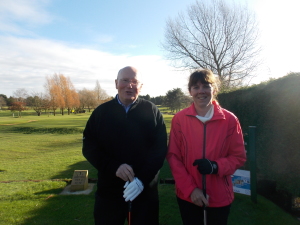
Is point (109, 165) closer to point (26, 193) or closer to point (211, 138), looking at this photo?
point (211, 138)

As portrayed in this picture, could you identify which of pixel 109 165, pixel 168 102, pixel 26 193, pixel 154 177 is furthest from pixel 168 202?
pixel 168 102

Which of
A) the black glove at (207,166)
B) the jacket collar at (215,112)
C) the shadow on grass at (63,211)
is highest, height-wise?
the jacket collar at (215,112)

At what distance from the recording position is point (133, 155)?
219cm

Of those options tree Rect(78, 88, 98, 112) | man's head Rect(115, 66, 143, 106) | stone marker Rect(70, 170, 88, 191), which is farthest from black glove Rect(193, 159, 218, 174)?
tree Rect(78, 88, 98, 112)

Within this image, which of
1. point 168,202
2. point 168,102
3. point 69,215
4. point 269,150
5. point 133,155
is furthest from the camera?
point 168,102

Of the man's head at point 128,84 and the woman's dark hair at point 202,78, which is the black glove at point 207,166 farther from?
the man's head at point 128,84

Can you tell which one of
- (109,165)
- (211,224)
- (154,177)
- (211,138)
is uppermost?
(211,138)

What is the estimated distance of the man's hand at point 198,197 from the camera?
1.97 meters

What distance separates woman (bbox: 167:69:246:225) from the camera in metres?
2.01

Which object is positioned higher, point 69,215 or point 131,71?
point 131,71

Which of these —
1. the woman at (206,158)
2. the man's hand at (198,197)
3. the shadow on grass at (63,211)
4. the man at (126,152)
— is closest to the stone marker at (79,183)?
the shadow on grass at (63,211)

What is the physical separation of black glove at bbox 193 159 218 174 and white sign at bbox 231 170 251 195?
7.57ft

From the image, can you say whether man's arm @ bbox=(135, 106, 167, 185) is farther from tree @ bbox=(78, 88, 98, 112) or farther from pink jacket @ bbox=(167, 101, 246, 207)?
tree @ bbox=(78, 88, 98, 112)

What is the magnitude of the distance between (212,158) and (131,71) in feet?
3.61
